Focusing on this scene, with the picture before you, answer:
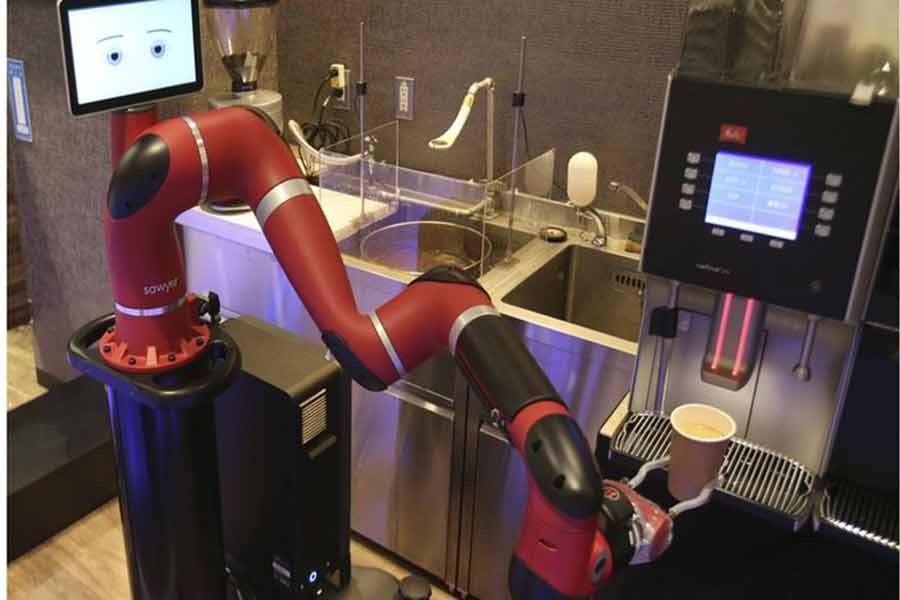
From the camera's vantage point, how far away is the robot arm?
915mm

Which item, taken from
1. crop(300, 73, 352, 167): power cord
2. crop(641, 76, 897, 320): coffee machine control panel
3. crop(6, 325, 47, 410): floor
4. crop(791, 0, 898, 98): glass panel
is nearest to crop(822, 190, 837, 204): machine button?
crop(641, 76, 897, 320): coffee machine control panel

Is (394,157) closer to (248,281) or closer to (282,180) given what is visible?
(248,281)

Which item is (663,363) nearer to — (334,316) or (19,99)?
(334,316)

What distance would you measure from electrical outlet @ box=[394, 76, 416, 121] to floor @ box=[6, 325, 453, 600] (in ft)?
3.75

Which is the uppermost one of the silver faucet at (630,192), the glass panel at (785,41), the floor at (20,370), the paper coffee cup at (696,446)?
the glass panel at (785,41)

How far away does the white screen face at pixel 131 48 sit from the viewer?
1542mm

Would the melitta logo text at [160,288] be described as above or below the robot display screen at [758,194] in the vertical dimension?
below

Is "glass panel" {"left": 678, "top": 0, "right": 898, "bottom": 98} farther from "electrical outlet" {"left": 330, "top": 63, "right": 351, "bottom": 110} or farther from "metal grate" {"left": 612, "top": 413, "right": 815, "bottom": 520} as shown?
"electrical outlet" {"left": 330, "top": 63, "right": 351, "bottom": 110}

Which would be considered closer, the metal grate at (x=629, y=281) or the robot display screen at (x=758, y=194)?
the robot display screen at (x=758, y=194)

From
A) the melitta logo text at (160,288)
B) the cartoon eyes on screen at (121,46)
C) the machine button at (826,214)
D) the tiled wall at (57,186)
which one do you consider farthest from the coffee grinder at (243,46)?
the machine button at (826,214)

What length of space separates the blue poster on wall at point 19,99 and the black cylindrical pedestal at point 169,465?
4.42 feet

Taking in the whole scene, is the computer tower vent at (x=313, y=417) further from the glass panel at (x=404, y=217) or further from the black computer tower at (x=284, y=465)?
the glass panel at (x=404, y=217)

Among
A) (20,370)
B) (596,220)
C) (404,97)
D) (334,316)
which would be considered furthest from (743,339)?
(20,370)

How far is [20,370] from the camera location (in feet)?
9.46
